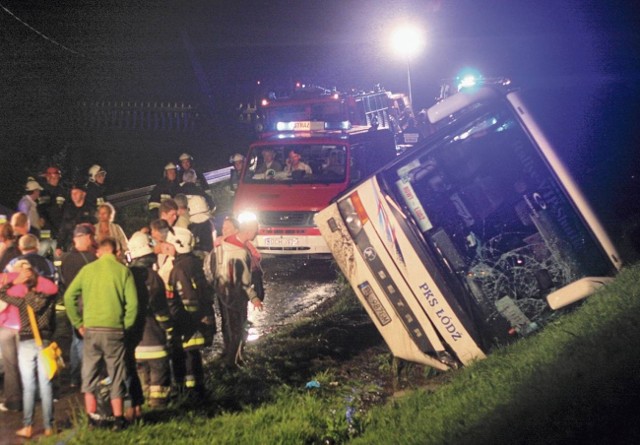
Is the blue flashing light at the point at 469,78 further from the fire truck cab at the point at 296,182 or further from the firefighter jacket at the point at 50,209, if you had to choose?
the firefighter jacket at the point at 50,209

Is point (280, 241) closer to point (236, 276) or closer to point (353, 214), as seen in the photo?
point (236, 276)

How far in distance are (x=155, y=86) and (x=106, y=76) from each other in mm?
2739

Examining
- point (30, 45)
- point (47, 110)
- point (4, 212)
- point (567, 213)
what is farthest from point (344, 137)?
point (30, 45)

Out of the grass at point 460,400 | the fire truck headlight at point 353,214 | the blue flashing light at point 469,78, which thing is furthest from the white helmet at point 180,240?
the blue flashing light at point 469,78

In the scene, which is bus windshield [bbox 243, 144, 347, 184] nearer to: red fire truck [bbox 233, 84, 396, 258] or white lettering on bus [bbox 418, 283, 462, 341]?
red fire truck [bbox 233, 84, 396, 258]

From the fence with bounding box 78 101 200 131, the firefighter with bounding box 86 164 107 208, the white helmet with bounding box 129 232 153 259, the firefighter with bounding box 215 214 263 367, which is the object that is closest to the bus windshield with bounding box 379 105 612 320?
the firefighter with bounding box 215 214 263 367

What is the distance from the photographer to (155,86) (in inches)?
1656

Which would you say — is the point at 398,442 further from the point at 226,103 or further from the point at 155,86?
the point at 155,86

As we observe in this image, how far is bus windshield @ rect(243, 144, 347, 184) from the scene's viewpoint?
13.1m

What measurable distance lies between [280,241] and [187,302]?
582 centimetres

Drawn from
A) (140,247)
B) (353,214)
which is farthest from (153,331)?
(353,214)

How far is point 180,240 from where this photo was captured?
6902 millimetres

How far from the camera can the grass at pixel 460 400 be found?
4348mm

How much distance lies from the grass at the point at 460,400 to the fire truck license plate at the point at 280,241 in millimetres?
4209
